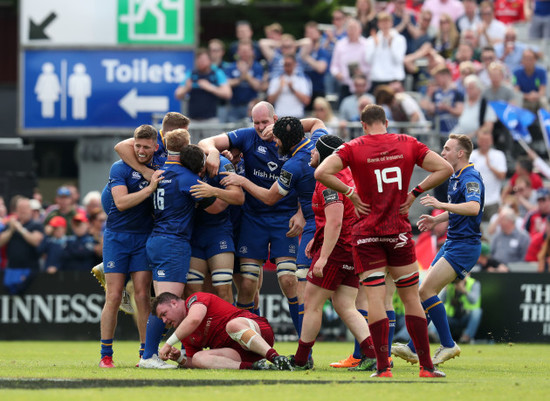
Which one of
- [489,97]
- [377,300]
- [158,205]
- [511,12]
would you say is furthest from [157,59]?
[377,300]

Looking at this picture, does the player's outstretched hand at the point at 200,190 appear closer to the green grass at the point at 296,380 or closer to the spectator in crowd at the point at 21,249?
the green grass at the point at 296,380

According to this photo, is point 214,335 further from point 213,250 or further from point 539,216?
point 539,216

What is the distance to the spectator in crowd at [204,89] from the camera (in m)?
20.1

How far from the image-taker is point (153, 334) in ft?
35.7

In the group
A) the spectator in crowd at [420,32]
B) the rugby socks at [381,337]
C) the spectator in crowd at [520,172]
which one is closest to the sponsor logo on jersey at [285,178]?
the rugby socks at [381,337]

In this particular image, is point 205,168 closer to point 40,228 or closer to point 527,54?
point 40,228

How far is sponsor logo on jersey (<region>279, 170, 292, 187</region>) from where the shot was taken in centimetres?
1123

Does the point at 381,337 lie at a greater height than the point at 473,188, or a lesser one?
lesser

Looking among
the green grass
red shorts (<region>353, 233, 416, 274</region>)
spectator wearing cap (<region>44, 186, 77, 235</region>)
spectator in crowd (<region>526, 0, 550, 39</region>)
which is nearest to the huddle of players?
the green grass

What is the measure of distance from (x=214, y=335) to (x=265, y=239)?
4.66 feet

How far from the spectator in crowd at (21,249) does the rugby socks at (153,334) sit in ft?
24.5

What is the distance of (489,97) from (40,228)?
8095 mm

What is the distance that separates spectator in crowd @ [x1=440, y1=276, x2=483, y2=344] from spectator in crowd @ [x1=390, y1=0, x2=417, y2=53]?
651 centimetres

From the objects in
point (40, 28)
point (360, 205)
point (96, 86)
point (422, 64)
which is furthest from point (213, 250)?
point (422, 64)
